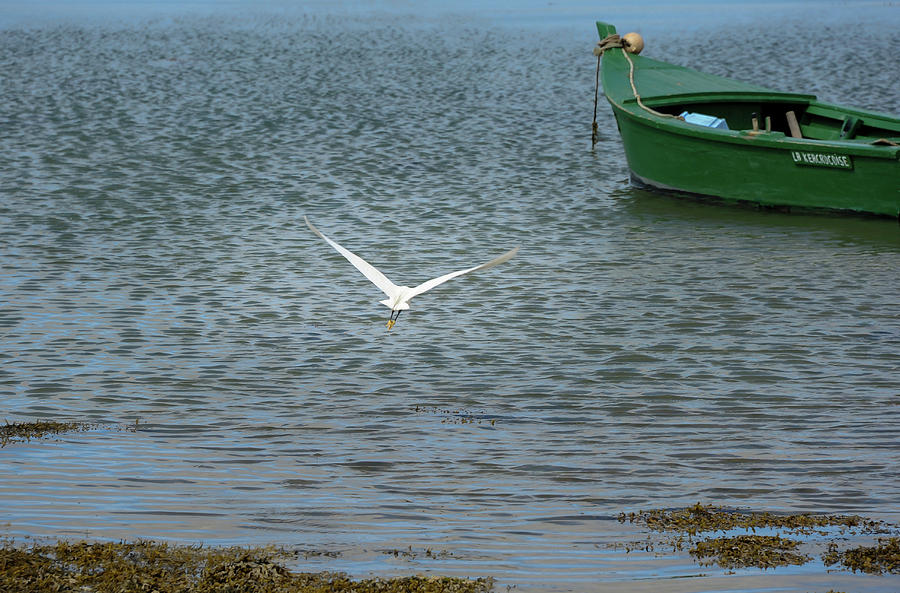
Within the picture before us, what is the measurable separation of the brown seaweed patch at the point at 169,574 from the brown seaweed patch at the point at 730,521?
4.46 ft

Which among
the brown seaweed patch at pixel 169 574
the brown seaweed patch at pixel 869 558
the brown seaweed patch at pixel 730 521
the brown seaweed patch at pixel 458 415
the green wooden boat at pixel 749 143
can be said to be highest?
the green wooden boat at pixel 749 143

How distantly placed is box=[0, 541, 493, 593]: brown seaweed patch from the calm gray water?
0.26 metres

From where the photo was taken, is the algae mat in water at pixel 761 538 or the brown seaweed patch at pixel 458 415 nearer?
the algae mat in water at pixel 761 538

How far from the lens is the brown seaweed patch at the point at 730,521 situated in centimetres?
705

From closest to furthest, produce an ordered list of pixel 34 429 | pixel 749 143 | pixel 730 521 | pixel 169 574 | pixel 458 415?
1. pixel 169 574
2. pixel 730 521
3. pixel 34 429
4. pixel 458 415
5. pixel 749 143

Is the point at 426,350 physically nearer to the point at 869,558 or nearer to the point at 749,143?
the point at 869,558

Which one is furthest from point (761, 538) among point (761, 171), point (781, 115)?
point (781, 115)

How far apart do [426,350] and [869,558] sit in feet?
18.5

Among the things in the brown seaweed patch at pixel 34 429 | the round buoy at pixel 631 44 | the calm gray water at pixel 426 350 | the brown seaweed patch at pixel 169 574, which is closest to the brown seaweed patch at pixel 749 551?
the calm gray water at pixel 426 350

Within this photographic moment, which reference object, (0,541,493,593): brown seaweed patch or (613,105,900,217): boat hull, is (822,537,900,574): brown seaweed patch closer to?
(0,541,493,593): brown seaweed patch

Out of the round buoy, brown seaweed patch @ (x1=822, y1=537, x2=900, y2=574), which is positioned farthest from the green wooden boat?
brown seaweed patch @ (x1=822, y1=537, x2=900, y2=574)

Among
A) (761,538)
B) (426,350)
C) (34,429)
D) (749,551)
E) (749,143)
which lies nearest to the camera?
(749,551)

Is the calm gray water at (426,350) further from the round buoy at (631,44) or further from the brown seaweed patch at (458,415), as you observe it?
the round buoy at (631,44)

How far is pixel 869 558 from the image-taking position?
6480mm
